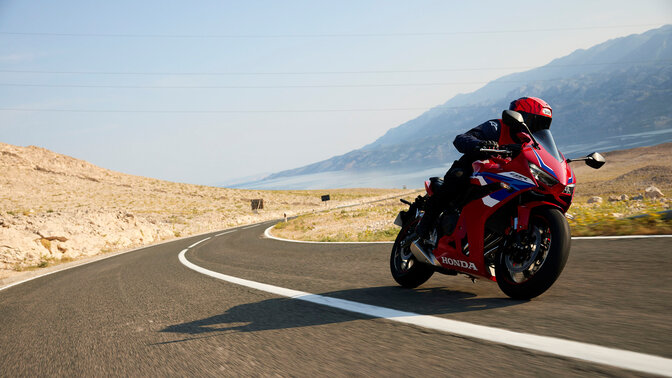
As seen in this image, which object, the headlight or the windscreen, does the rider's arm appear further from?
the headlight

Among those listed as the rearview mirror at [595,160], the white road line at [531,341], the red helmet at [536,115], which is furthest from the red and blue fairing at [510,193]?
the white road line at [531,341]

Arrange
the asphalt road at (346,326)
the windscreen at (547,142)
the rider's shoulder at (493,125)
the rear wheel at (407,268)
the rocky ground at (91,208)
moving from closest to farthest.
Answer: the asphalt road at (346,326) < the windscreen at (547,142) < the rider's shoulder at (493,125) < the rear wheel at (407,268) < the rocky ground at (91,208)

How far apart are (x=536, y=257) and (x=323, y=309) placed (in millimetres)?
2021

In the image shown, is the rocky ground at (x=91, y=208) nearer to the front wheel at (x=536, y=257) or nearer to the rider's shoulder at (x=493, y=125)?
the rider's shoulder at (x=493, y=125)

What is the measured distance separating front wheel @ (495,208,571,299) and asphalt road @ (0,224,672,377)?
162 mm

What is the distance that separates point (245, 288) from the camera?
5828 mm

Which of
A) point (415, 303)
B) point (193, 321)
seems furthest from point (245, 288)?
point (415, 303)

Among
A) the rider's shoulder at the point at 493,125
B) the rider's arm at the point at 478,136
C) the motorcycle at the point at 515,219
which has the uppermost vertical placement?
the rider's shoulder at the point at 493,125

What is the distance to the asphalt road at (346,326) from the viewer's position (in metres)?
2.46

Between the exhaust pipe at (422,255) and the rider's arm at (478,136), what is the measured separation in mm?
1145

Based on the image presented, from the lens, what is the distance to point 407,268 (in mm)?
4848

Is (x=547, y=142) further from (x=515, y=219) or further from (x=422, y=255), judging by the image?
(x=422, y=255)

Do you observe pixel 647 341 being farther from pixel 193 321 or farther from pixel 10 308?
pixel 10 308

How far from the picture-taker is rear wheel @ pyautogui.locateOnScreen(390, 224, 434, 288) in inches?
186
